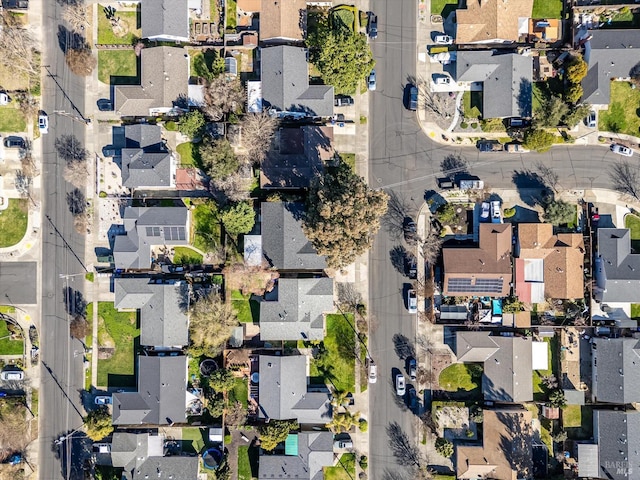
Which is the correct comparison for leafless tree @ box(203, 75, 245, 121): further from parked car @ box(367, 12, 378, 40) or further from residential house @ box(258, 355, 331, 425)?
residential house @ box(258, 355, 331, 425)

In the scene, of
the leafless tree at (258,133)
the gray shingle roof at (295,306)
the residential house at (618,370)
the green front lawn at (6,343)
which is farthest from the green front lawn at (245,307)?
the residential house at (618,370)

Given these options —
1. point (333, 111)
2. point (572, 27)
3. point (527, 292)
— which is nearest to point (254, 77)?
point (333, 111)

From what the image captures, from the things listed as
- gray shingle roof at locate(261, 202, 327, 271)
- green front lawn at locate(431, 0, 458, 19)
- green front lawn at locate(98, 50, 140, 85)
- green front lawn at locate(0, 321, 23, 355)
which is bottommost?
green front lawn at locate(0, 321, 23, 355)

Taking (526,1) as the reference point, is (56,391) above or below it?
below

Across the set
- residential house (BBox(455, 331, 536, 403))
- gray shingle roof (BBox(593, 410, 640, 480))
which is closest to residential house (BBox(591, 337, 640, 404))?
gray shingle roof (BBox(593, 410, 640, 480))

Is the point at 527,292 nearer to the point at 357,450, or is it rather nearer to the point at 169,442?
the point at 357,450

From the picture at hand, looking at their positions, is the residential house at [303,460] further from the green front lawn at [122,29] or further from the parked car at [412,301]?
the green front lawn at [122,29]

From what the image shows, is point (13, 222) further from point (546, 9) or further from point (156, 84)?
point (546, 9)
